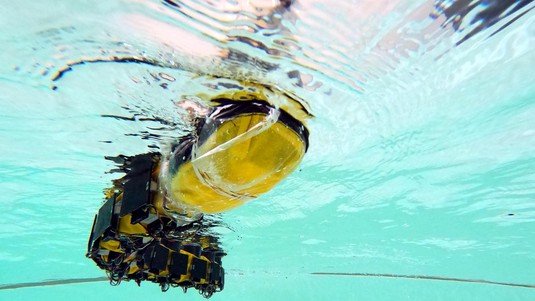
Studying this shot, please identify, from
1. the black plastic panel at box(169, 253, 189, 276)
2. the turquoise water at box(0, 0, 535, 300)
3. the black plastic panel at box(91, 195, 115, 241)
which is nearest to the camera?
the turquoise water at box(0, 0, 535, 300)

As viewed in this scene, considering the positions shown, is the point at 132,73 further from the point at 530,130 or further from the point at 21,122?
the point at 530,130

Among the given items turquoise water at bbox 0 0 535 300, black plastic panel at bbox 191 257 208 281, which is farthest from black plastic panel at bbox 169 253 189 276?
turquoise water at bbox 0 0 535 300

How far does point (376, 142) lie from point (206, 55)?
429 centimetres

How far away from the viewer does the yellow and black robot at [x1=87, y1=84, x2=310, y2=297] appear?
2.91 m

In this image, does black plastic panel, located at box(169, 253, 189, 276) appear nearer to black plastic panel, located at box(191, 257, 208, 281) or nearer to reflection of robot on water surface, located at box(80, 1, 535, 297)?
reflection of robot on water surface, located at box(80, 1, 535, 297)

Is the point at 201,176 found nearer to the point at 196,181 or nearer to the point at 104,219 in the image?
the point at 196,181

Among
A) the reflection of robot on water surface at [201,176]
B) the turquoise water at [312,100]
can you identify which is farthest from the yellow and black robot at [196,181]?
the turquoise water at [312,100]

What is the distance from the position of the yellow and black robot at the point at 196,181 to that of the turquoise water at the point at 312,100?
0.64 m

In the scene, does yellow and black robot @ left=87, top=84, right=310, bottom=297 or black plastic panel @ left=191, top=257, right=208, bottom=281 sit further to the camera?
black plastic panel @ left=191, top=257, right=208, bottom=281

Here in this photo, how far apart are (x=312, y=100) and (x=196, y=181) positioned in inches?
85.7

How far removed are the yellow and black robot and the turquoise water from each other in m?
0.64

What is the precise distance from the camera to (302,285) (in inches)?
1415

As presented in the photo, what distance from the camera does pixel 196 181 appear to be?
10.7 feet

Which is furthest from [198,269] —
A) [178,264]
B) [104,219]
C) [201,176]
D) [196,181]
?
[201,176]
